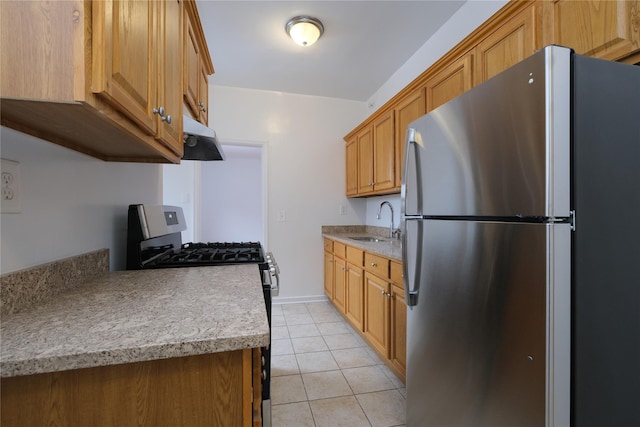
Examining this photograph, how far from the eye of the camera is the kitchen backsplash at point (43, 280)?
0.76m

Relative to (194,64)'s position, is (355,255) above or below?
below

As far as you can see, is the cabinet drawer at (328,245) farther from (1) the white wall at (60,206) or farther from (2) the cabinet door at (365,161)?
(1) the white wall at (60,206)

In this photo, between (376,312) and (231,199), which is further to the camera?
(231,199)

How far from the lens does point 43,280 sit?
88 centimetres

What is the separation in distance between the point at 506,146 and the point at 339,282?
7.72 ft

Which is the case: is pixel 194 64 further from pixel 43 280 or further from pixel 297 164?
pixel 297 164

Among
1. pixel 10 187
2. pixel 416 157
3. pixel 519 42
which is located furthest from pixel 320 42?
pixel 10 187

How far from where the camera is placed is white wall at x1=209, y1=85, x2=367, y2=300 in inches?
134

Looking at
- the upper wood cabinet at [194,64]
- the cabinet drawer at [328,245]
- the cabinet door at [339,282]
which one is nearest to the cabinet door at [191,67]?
the upper wood cabinet at [194,64]

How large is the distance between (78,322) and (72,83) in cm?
55

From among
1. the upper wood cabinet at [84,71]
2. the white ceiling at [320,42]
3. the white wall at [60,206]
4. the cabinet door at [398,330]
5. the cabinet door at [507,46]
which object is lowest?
the cabinet door at [398,330]

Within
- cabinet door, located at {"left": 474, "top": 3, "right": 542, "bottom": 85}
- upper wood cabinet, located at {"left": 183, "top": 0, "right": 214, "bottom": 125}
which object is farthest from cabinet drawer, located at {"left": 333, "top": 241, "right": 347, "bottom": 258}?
cabinet door, located at {"left": 474, "top": 3, "right": 542, "bottom": 85}

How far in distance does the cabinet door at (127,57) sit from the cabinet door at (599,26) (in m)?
1.49

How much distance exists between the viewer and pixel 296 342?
248 cm
